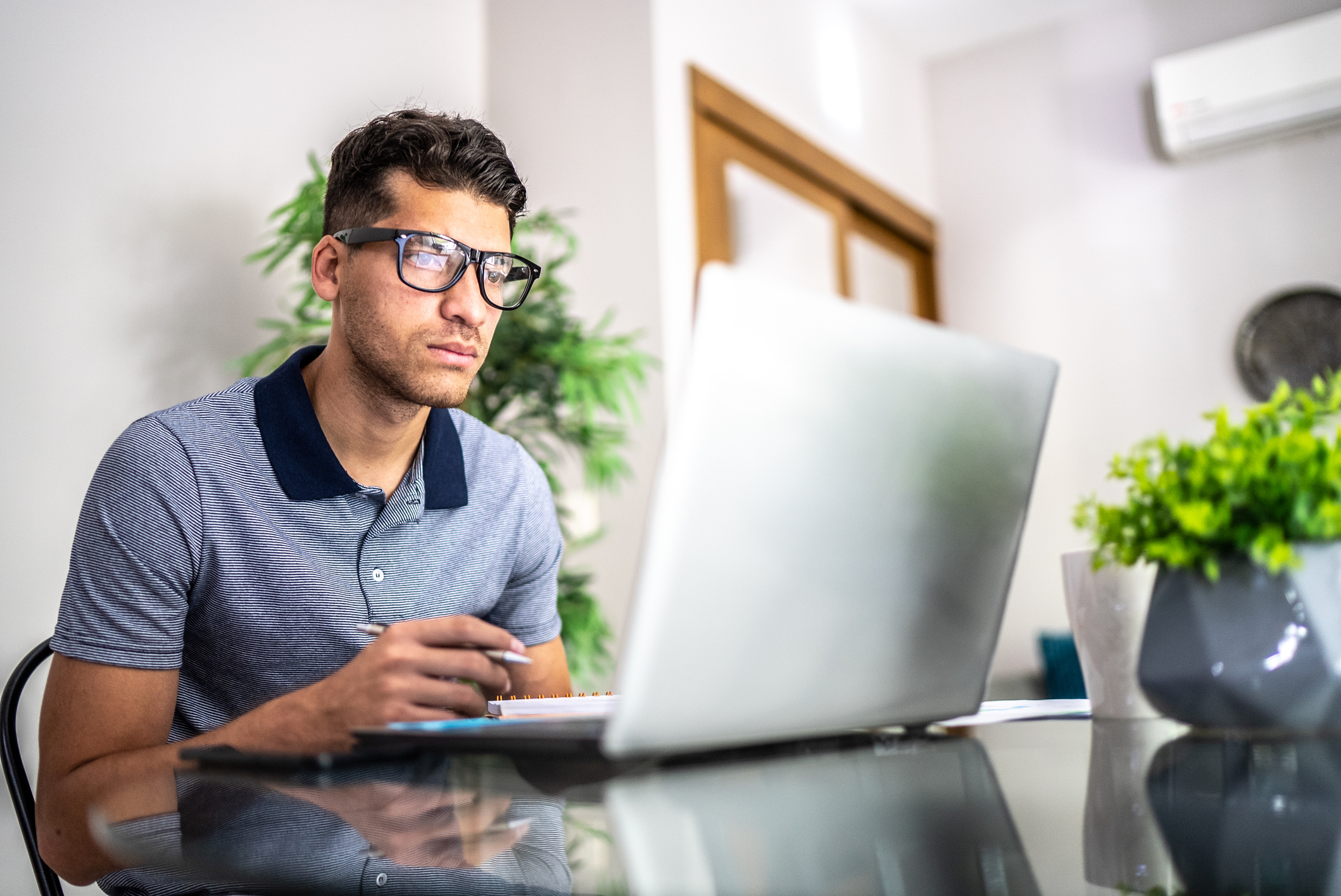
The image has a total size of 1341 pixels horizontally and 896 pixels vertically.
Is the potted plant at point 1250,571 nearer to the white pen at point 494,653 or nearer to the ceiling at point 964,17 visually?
the white pen at point 494,653

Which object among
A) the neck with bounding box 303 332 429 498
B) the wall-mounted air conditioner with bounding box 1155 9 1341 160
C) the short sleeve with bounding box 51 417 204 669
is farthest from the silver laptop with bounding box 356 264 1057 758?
the wall-mounted air conditioner with bounding box 1155 9 1341 160

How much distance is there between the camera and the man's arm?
2.14 ft

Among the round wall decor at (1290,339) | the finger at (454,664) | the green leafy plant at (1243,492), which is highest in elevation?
the round wall decor at (1290,339)

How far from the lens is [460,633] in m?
0.65

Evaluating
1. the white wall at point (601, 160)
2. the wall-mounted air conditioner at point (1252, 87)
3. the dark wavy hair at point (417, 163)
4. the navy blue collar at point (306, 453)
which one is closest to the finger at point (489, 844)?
the navy blue collar at point (306, 453)

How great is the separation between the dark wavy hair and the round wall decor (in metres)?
3.14

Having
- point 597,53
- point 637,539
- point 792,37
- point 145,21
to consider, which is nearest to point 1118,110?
point 792,37

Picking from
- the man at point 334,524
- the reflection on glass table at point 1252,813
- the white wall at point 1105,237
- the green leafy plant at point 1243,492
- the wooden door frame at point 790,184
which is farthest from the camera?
the white wall at point 1105,237

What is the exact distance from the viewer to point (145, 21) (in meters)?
2.00

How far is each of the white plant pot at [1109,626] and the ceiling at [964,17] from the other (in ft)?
11.8

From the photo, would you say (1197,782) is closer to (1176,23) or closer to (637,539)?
(637,539)

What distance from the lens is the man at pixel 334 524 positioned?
913 mm

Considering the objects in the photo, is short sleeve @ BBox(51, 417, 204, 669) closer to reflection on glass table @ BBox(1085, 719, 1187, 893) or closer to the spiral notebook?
the spiral notebook

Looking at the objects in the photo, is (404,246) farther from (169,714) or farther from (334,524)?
(169,714)
